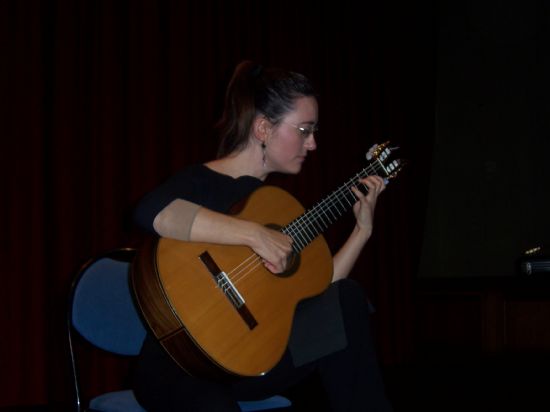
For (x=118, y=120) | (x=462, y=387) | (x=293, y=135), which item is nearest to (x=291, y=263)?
(x=293, y=135)

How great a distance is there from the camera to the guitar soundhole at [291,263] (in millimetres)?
1700

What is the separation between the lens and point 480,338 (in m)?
4.70

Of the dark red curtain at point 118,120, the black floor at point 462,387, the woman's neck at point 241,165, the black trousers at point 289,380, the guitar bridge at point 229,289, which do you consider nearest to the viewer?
the black trousers at point 289,380

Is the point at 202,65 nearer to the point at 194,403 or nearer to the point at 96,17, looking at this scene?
the point at 96,17

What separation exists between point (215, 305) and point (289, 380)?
0.29m

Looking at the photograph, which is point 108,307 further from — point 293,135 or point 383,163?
point 383,163

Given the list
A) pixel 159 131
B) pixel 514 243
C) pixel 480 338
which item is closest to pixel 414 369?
pixel 480 338

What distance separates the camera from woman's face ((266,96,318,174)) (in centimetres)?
180

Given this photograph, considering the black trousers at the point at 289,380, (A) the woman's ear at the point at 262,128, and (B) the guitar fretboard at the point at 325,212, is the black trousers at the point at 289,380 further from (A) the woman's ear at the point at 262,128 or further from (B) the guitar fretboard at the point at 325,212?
(A) the woman's ear at the point at 262,128

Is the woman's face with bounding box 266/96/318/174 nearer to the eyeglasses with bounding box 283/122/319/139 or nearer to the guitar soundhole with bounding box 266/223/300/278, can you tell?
the eyeglasses with bounding box 283/122/319/139

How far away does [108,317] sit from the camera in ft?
5.50

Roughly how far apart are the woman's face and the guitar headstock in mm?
255

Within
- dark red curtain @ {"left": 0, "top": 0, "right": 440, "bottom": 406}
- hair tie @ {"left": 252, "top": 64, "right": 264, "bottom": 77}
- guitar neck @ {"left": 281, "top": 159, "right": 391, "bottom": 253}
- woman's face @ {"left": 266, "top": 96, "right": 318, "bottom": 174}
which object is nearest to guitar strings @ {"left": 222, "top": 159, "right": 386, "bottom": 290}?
guitar neck @ {"left": 281, "top": 159, "right": 391, "bottom": 253}

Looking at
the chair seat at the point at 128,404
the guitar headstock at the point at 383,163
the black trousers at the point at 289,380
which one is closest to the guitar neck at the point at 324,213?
the guitar headstock at the point at 383,163
